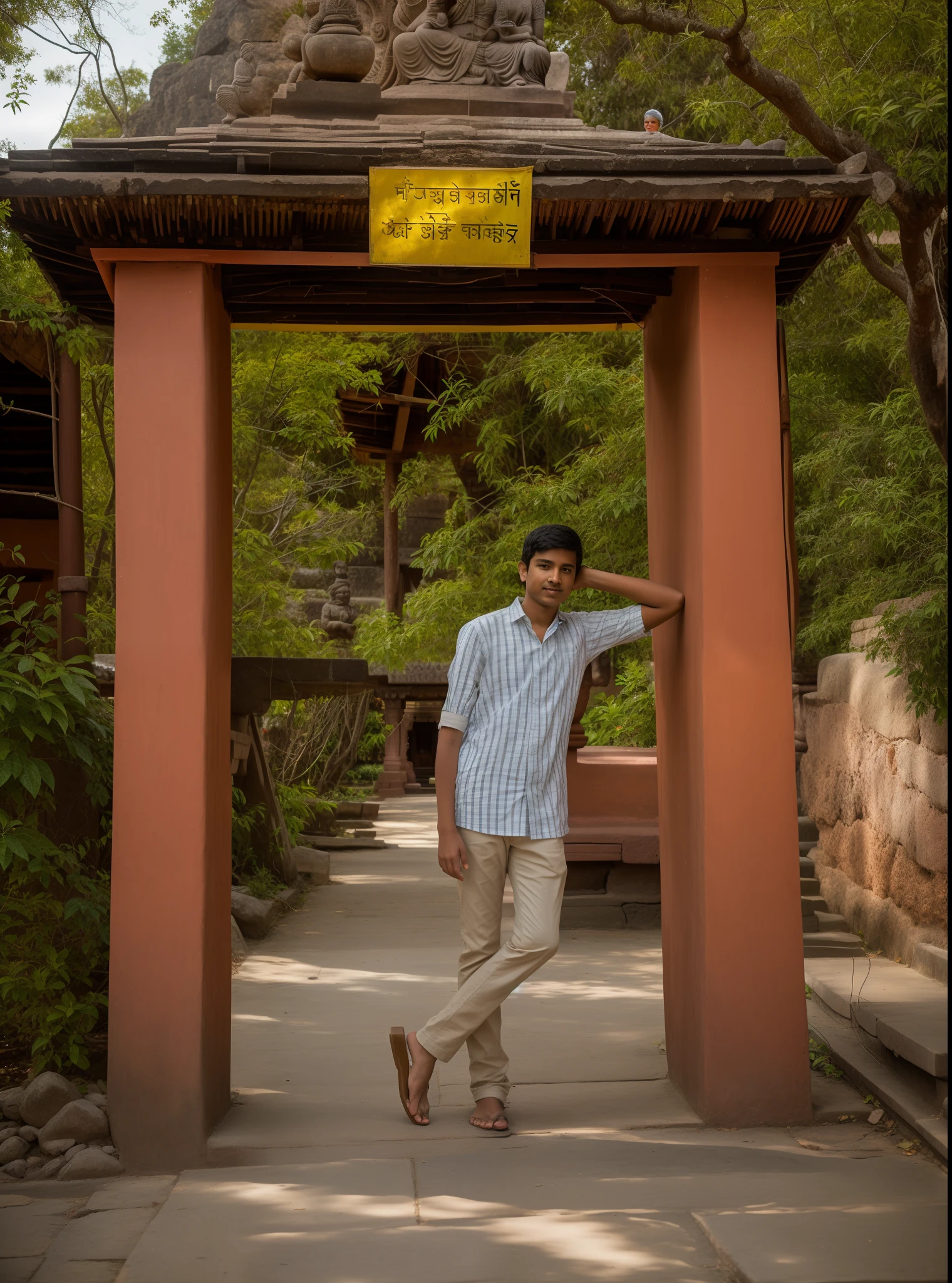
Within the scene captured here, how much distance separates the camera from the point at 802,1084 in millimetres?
4211

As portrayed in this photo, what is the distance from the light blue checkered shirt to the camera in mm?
4133

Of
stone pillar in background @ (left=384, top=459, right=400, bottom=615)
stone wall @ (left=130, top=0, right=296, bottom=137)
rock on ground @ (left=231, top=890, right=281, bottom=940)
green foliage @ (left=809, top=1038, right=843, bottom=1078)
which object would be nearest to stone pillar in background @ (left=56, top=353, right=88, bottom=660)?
rock on ground @ (left=231, top=890, right=281, bottom=940)

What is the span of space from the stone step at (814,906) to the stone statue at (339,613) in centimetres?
1417

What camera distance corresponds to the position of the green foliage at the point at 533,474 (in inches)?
425

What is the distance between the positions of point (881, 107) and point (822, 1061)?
5.48 meters

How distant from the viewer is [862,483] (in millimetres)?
7930

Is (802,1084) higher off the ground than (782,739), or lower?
lower

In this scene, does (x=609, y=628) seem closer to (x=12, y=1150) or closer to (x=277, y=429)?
(x=12, y=1150)

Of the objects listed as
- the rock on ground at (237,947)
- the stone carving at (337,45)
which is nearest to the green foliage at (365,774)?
the rock on ground at (237,947)

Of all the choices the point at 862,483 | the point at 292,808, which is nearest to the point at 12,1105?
the point at 862,483

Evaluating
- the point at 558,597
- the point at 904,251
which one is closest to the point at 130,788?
the point at 558,597

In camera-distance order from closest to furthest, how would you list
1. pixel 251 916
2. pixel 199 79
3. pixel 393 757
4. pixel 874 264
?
pixel 874 264 → pixel 251 916 → pixel 199 79 → pixel 393 757

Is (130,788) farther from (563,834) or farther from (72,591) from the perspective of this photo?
(72,591)

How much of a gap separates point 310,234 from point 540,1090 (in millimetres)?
3297
